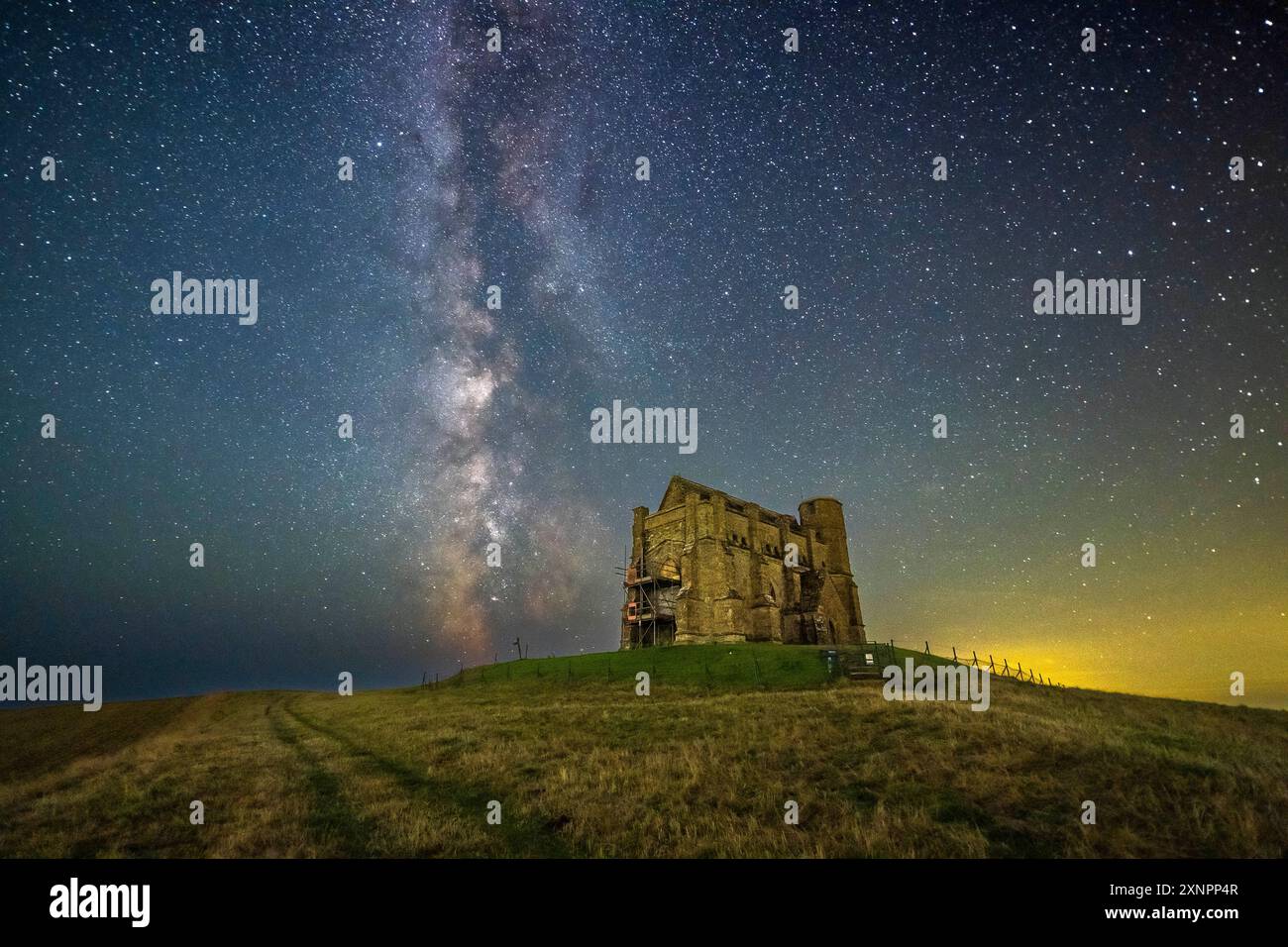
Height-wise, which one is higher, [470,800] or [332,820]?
[332,820]

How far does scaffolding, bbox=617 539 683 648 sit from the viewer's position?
45.8 m

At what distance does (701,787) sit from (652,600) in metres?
35.2

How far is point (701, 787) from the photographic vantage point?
11500 mm

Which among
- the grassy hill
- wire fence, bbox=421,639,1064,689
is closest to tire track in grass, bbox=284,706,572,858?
the grassy hill

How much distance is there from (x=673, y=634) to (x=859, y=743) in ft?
105

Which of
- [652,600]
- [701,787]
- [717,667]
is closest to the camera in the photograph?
[701,787]

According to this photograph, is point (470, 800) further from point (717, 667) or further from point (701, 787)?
point (717, 667)

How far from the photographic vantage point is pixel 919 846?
26.9 feet

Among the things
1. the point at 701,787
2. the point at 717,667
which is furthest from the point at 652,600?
the point at 701,787

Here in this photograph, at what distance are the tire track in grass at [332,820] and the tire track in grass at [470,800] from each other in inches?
50.9

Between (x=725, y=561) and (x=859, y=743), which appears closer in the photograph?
(x=859, y=743)

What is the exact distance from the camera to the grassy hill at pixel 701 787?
8.62 metres
